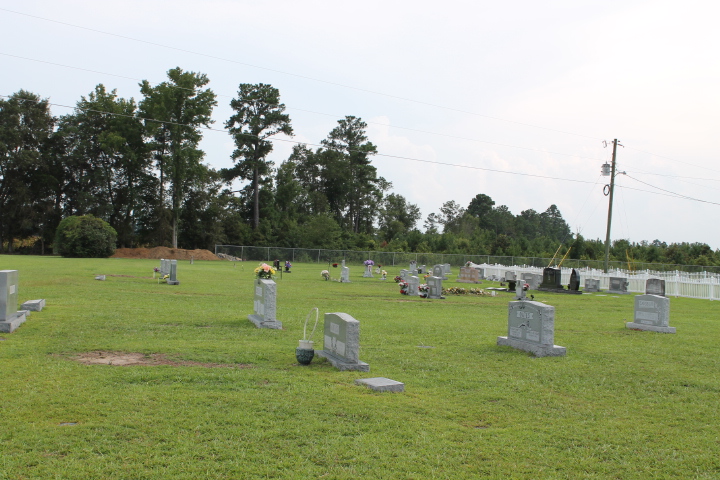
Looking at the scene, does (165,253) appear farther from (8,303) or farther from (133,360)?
(133,360)

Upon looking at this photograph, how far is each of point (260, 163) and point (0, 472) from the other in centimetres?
6571

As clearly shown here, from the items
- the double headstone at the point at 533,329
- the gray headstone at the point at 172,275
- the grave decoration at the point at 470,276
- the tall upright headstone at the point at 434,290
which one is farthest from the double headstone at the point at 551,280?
the double headstone at the point at 533,329

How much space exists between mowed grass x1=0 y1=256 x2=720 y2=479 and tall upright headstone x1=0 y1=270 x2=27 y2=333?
23 cm

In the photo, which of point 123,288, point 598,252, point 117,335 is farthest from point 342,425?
point 598,252

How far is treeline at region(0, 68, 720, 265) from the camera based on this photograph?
60469mm

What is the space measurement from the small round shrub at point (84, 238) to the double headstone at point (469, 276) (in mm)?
33351

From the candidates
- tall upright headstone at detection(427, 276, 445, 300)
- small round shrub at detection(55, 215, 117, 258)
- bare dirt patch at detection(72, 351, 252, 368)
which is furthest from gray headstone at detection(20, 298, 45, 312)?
small round shrub at detection(55, 215, 117, 258)

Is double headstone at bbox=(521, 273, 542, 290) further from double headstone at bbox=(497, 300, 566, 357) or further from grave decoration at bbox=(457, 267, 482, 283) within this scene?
double headstone at bbox=(497, 300, 566, 357)

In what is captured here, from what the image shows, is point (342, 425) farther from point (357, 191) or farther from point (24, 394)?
point (357, 191)

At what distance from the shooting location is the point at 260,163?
68688mm

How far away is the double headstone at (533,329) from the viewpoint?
33.3 feet

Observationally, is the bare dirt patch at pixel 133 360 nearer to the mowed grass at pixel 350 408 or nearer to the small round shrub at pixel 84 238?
the mowed grass at pixel 350 408

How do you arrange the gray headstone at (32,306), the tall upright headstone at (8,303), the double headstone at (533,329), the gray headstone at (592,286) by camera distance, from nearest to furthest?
1. the double headstone at (533,329)
2. the tall upright headstone at (8,303)
3. the gray headstone at (32,306)
4. the gray headstone at (592,286)

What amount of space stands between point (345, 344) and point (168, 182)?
6084cm
